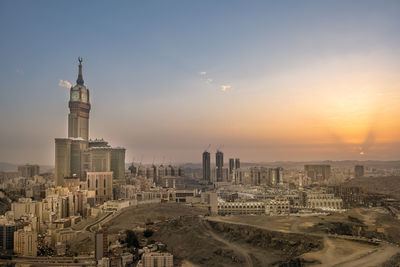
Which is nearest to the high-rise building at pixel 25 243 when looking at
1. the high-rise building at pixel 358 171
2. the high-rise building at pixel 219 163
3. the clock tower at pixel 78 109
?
the clock tower at pixel 78 109

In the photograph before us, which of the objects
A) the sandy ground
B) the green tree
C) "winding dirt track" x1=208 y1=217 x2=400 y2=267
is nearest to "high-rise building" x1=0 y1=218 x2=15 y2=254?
the green tree

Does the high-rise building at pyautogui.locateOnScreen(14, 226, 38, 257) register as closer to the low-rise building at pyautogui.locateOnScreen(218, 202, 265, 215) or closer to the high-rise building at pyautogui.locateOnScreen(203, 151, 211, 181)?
the low-rise building at pyautogui.locateOnScreen(218, 202, 265, 215)

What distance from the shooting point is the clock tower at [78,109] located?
63.0m

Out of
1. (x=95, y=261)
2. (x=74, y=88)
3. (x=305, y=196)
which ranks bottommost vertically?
(x=95, y=261)

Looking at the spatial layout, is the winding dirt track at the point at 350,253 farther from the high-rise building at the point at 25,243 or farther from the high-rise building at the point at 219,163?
the high-rise building at the point at 219,163

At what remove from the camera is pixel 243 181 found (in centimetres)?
7169

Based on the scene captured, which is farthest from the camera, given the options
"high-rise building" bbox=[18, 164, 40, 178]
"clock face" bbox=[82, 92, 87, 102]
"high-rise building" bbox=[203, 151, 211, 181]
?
"high-rise building" bbox=[203, 151, 211, 181]

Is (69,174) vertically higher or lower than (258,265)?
higher

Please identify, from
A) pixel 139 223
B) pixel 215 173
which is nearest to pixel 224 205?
pixel 139 223

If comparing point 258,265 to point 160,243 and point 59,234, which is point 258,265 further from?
point 59,234

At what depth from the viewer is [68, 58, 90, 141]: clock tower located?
63.0 m

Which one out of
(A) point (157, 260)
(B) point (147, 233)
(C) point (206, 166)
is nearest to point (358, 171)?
(C) point (206, 166)

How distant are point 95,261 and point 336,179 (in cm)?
3959

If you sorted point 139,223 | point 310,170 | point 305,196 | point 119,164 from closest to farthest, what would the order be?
point 139,223 → point 305,196 → point 119,164 → point 310,170
